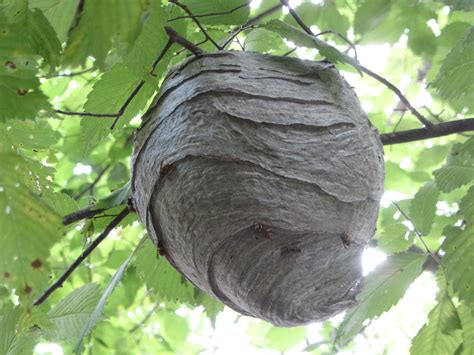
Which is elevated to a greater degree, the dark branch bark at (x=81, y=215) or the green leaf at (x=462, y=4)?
the green leaf at (x=462, y=4)

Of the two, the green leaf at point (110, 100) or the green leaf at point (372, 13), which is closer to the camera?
the green leaf at point (110, 100)

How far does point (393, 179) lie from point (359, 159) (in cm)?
156

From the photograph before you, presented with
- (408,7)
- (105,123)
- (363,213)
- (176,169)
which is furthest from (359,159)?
(408,7)

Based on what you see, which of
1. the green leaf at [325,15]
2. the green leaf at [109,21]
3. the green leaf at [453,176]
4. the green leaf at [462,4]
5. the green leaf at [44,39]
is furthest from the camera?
the green leaf at [325,15]

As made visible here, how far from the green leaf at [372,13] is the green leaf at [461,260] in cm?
106

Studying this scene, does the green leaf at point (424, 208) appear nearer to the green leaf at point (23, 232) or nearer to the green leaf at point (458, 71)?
the green leaf at point (458, 71)

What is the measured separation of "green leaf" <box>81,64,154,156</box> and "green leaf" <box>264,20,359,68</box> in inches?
14.0

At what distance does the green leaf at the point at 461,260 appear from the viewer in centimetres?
140

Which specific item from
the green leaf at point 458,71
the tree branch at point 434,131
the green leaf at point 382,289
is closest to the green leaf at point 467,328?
the green leaf at point 382,289

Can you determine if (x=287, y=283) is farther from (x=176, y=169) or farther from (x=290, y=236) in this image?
(x=176, y=169)

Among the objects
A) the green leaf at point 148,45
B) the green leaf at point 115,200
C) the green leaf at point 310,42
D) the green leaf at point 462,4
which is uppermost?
the green leaf at point 462,4

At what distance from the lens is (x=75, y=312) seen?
174cm

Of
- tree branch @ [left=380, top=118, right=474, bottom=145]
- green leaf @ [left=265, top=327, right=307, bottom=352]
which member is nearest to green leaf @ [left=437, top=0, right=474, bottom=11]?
tree branch @ [left=380, top=118, right=474, bottom=145]

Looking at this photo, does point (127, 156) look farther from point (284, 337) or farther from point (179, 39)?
point (179, 39)
